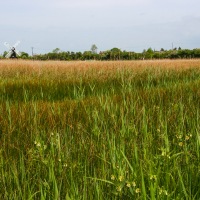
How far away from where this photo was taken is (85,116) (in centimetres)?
345

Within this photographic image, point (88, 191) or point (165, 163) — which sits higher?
point (165, 163)

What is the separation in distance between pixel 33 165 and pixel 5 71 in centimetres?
987

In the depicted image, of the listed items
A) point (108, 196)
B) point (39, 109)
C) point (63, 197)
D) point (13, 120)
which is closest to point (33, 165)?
point (63, 197)

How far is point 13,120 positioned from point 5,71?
28.6 feet

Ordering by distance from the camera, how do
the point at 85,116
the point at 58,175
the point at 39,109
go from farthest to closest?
the point at 39,109 < the point at 85,116 < the point at 58,175

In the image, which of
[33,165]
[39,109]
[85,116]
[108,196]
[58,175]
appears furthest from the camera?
[39,109]

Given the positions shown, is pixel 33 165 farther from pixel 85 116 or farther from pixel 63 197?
pixel 85 116

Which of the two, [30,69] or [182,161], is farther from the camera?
[30,69]

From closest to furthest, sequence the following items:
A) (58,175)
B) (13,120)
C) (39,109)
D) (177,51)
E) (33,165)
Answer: (58,175) < (33,165) < (13,120) < (39,109) < (177,51)

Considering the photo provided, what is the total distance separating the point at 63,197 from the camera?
1792mm

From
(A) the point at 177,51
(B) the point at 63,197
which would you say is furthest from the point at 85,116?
(A) the point at 177,51

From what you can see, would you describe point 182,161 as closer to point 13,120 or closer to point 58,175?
point 58,175

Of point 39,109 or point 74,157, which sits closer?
point 74,157

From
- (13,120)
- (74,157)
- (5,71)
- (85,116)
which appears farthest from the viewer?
(5,71)
